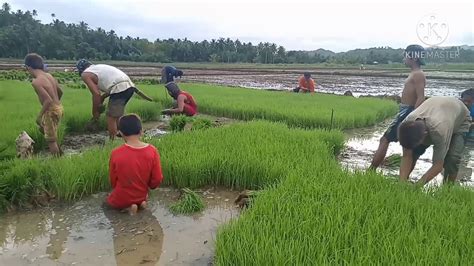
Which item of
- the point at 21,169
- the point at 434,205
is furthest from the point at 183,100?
the point at 434,205

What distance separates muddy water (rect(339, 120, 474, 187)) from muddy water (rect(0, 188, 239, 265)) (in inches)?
81.0

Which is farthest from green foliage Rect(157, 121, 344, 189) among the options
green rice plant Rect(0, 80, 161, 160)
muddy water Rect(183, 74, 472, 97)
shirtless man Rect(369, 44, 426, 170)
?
muddy water Rect(183, 74, 472, 97)

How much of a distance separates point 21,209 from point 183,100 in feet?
14.4

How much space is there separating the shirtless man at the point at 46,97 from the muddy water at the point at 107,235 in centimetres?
158

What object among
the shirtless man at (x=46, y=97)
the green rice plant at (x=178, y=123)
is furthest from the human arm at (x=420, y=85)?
the shirtless man at (x=46, y=97)

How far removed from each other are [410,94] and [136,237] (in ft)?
12.3

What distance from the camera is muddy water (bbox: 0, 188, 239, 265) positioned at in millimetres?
2754

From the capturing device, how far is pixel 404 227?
2.59 m

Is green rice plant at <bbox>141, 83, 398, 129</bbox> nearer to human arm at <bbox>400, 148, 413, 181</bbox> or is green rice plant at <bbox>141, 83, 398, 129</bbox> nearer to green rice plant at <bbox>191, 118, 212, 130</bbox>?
green rice plant at <bbox>191, 118, 212, 130</bbox>

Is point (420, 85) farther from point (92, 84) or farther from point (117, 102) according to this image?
point (92, 84)

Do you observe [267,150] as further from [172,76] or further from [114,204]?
[172,76]

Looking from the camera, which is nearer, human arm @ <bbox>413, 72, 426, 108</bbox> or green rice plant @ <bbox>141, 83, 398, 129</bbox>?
human arm @ <bbox>413, 72, 426, 108</bbox>

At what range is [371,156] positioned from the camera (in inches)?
239

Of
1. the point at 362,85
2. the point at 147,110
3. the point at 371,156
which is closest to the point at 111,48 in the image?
the point at 362,85
